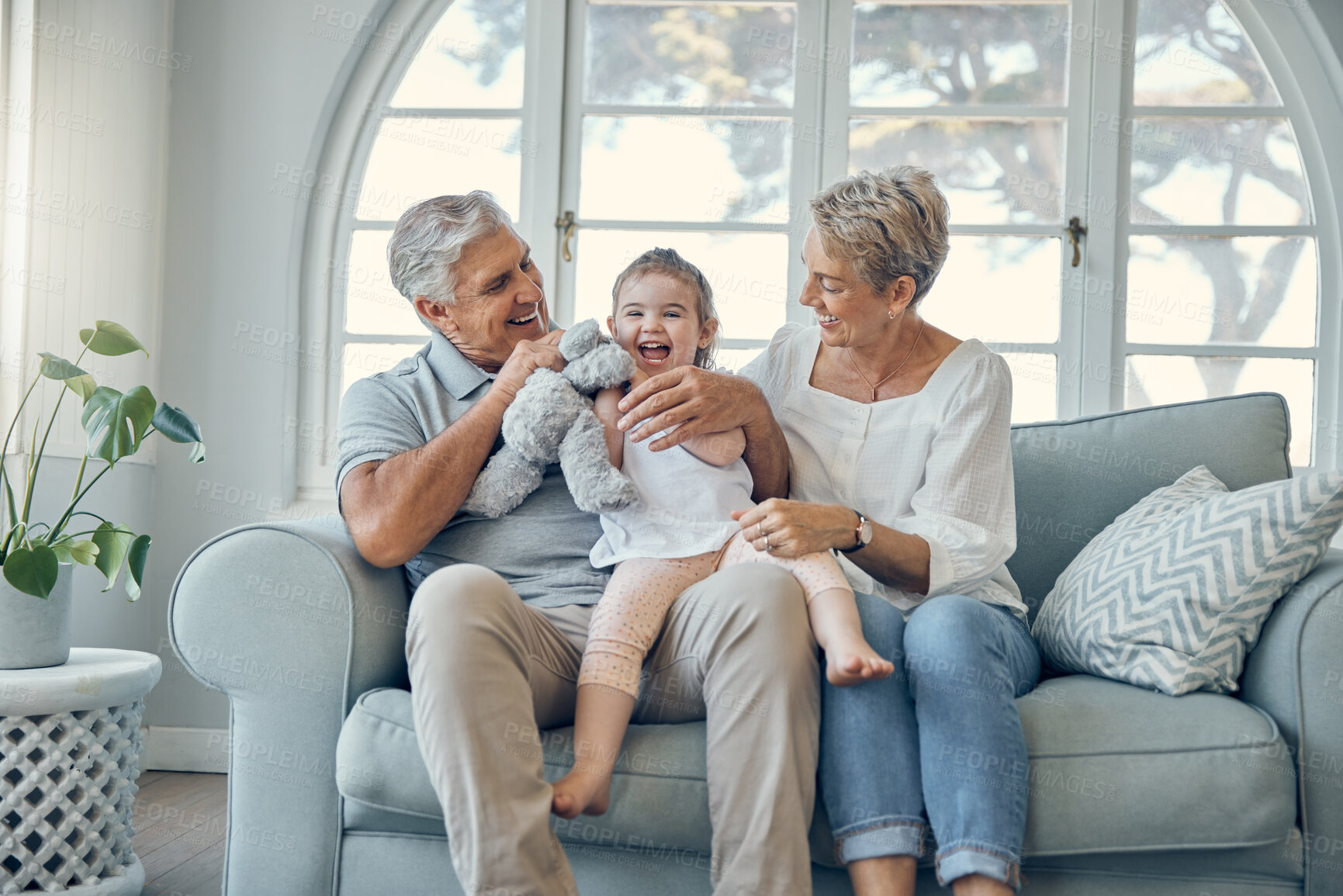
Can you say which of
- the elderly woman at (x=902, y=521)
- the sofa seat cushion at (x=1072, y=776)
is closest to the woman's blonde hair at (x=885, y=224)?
the elderly woman at (x=902, y=521)

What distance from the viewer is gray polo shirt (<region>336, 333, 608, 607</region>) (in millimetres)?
1613

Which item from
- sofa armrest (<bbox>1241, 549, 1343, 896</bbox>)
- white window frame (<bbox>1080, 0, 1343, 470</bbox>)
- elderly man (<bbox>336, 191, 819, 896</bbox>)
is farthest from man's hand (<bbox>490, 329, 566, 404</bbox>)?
white window frame (<bbox>1080, 0, 1343, 470</bbox>)

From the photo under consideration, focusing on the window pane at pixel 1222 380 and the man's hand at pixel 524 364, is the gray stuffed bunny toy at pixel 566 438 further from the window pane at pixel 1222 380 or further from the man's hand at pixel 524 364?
the window pane at pixel 1222 380

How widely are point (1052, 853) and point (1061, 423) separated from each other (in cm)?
95

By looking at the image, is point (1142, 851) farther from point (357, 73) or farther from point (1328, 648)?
point (357, 73)

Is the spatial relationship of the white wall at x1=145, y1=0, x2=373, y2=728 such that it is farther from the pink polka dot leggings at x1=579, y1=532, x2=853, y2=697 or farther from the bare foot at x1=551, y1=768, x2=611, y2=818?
the bare foot at x1=551, y1=768, x2=611, y2=818

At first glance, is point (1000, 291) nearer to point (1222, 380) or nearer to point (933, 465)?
point (1222, 380)

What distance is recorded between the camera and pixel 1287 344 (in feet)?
8.91

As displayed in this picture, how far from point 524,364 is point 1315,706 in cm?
119

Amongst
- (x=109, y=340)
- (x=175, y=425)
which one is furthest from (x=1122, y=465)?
(x=109, y=340)

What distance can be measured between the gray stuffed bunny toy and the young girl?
0.05 metres

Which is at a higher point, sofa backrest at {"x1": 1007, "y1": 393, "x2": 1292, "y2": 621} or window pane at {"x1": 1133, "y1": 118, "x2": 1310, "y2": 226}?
window pane at {"x1": 1133, "y1": 118, "x2": 1310, "y2": 226}

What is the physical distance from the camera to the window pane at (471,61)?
9.60 feet

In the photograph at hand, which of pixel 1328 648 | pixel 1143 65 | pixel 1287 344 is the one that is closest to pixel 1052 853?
pixel 1328 648
